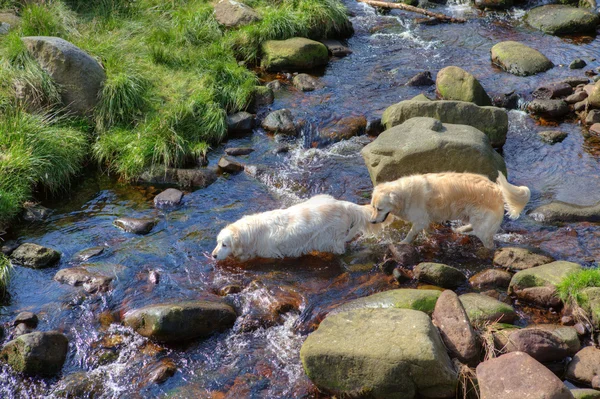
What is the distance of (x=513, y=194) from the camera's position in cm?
799

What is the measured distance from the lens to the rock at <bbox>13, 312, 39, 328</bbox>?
7098mm

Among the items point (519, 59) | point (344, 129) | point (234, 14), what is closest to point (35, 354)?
point (344, 129)

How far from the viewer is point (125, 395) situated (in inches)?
244

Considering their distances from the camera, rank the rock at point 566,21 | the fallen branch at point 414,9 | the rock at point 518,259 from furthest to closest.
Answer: the fallen branch at point 414,9
the rock at point 566,21
the rock at point 518,259

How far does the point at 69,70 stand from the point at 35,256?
4406 mm

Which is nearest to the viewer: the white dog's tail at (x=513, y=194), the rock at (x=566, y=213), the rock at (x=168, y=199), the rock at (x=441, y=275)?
the rock at (x=441, y=275)

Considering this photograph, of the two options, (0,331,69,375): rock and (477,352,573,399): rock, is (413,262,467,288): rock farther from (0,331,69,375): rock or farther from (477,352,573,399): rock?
(0,331,69,375): rock

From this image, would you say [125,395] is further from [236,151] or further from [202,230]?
[236,151]

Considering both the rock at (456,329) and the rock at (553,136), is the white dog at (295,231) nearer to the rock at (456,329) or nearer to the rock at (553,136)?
the rock at (456,329)

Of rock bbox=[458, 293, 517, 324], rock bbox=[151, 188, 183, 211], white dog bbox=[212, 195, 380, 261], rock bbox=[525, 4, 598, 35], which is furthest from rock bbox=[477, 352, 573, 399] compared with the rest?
rock bbox=[525, 4, 598, 35]

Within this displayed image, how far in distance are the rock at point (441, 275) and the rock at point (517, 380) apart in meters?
1.85

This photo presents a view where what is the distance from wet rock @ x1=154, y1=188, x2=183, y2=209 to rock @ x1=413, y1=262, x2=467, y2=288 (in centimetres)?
406

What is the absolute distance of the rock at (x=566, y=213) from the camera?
8.73 meters

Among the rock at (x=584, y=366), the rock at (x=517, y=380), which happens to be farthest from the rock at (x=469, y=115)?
the rock at (x=517, y=380)
